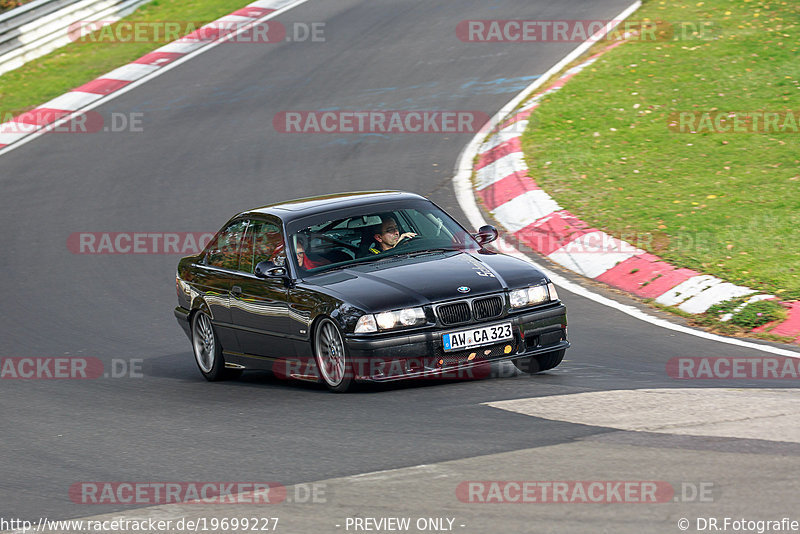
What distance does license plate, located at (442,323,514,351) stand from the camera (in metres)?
8.02

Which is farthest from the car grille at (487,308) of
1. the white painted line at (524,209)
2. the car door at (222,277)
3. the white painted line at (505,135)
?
the white painted line at (505,135)

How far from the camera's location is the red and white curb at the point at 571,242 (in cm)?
1043

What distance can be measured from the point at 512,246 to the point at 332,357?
4845mm

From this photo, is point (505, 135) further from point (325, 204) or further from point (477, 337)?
point (477, 337)

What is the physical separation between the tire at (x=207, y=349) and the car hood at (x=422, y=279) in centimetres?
159

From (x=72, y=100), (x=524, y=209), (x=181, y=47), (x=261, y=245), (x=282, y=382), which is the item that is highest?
(x=181, y=47)

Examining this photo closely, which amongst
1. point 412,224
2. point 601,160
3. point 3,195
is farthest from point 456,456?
point 3,195

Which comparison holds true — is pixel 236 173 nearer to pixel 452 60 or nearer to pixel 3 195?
pixel 3 195

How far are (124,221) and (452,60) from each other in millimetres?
7815

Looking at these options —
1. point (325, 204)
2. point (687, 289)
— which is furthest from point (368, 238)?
point (687, 289)

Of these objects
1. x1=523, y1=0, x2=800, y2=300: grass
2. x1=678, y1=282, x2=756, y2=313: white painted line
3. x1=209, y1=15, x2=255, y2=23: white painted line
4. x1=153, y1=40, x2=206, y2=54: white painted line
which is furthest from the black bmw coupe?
x1=209, y1=15, x2=255, y2=23: white painted line

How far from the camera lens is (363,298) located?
8.09 meters

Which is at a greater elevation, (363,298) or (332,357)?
(363,298)

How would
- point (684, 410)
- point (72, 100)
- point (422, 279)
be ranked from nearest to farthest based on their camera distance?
point (684, 410) < point (422, 279) < point (72, 100)
